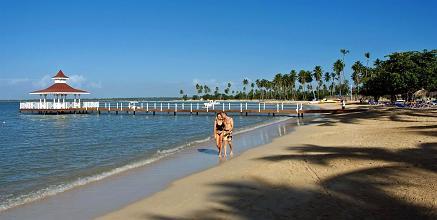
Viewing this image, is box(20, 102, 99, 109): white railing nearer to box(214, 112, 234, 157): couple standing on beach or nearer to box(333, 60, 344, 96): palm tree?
box(214, 112, 234, 157): couple standing on beach

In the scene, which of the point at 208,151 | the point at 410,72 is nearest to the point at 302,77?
the point at 410,72

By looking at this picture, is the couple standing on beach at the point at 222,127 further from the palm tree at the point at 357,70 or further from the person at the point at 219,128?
the palm tree at the point at 357,70

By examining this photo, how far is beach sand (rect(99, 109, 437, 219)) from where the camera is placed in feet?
22.9

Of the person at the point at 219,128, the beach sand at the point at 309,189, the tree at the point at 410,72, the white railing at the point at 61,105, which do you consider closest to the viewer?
the beach sand at the point at 309,189

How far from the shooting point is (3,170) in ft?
45.9

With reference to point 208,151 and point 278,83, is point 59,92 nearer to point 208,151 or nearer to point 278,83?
point 208,151

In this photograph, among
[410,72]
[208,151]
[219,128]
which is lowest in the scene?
[208,151]

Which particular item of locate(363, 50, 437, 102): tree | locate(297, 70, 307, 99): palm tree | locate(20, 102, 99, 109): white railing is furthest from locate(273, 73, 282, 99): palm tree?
locate(20, 102, 99, 109): white railing

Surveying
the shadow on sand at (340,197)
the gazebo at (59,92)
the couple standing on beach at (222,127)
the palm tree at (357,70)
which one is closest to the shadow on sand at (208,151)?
the couple standing on beach at (222,127)

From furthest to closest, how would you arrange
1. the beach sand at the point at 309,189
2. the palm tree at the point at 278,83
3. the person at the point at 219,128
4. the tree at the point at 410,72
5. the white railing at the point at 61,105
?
the palm tree at the point at 278,83 → the white railing at the point at 61,105 → the tree at the point at 410,72 → the person at the point at 219,128 → the beach sand at the point at 309,189

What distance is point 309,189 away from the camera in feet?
28.1

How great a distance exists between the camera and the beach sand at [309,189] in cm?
699

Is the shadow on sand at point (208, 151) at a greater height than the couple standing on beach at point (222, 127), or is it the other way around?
the couple standing on beach at point (222, 127)

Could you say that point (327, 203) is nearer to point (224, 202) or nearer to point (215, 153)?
point (224, 202)
